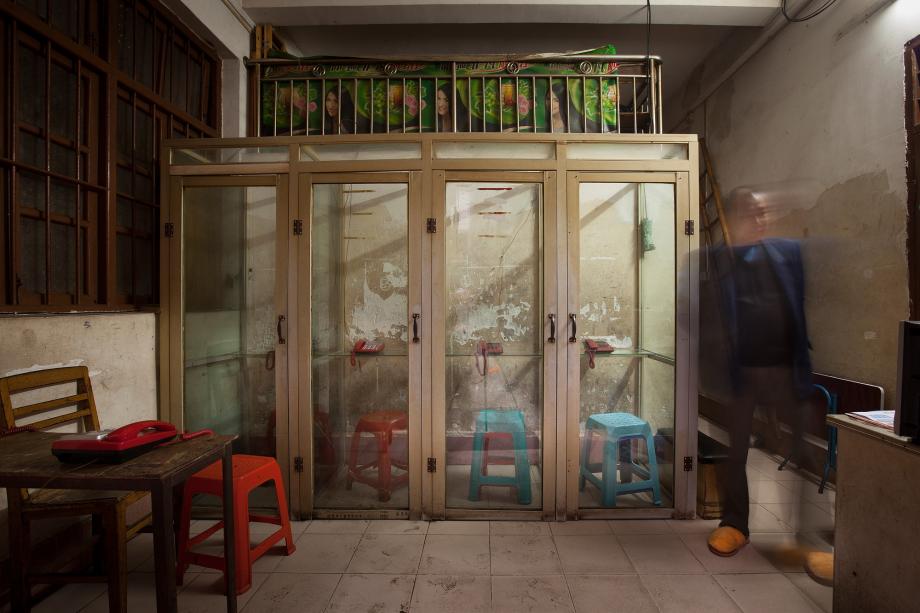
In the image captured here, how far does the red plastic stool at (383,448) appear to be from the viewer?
2.50 metres

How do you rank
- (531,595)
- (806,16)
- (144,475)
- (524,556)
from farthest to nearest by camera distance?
(806,16), (524,556), (531,595), (144,475)

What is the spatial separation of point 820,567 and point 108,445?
302cm

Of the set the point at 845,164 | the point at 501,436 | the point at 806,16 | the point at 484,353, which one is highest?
the point at 806,16

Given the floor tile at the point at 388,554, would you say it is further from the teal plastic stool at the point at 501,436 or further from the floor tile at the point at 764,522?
the floor tile at the point at 764,522

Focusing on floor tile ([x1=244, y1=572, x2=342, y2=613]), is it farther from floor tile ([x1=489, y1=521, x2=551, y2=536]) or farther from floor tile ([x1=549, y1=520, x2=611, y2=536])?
floor tile ([x1=549, y1=520, x2=611, y2=536])

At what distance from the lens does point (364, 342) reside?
2.58m

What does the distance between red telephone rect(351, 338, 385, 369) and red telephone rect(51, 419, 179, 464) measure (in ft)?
3.98

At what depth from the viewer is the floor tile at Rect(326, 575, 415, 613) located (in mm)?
1739

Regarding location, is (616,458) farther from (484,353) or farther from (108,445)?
(108,445)

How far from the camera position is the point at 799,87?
3023 mm

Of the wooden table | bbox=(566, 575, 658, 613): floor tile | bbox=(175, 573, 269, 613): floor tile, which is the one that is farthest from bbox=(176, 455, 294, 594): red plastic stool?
bbox=(566, 575, 658, 613): floor tile

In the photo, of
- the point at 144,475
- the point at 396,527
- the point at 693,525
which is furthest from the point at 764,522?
the point at 144,475

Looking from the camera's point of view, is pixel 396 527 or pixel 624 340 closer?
pixel 396 527

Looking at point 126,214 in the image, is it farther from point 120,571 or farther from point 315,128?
point 120,571
